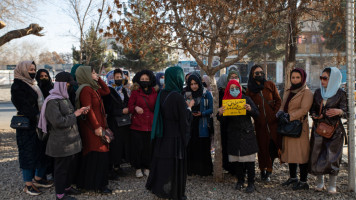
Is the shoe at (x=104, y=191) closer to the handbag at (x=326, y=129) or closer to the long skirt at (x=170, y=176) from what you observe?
the long skirt at (x=170, y=176)

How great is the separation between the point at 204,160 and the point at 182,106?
5.35 ft

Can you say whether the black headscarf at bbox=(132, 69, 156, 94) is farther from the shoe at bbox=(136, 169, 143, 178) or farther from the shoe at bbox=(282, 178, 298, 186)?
the shoe at bbox=(282, 178, 298, 186)

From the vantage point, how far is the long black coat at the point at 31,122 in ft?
13.8

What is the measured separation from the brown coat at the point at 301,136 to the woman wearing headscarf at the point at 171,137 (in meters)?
1.56

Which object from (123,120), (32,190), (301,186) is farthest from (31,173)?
(301,186)

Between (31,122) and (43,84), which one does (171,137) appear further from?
(43,84)

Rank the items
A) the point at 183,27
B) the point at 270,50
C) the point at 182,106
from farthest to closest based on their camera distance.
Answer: the point at 270,50
the point at 183,27
the point at 182,106

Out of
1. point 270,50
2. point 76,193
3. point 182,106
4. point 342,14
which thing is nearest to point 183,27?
point 182,106

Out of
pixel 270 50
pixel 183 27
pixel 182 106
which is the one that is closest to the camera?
pixel 182 106

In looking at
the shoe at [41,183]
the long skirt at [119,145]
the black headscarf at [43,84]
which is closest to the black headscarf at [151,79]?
the long skirt at [119,145]

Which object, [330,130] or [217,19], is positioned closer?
[330,130]

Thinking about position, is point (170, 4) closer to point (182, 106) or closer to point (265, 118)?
point (182, 106)

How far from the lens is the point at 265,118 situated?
4.70 meters

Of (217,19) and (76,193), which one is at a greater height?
(217,19)
